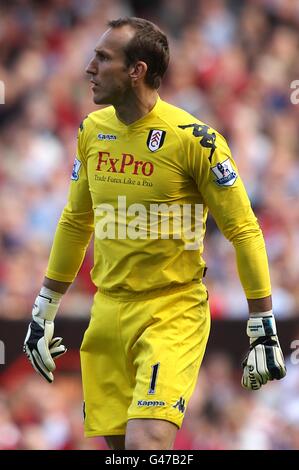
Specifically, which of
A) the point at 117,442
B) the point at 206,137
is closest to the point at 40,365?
the point at 117,442

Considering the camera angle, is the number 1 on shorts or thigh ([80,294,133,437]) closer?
the number 1 on shorts

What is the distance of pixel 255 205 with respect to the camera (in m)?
11.7

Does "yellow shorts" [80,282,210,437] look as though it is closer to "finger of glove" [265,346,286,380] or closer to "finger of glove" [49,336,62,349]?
"finger of glove" [49,336,62,349]

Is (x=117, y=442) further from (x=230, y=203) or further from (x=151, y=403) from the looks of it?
(x=230, y=203)

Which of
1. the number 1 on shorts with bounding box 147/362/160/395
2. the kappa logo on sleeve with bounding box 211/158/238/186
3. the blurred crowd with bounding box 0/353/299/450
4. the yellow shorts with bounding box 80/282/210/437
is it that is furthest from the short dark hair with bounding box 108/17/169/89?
the blurred crowd with bounding box 0/353/299/450

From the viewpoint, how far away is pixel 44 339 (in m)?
6.36

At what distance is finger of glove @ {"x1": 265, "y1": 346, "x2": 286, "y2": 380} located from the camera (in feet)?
19.1

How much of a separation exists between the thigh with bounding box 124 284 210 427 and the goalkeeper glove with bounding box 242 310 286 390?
11.3 inches

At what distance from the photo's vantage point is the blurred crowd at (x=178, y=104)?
10906 mm

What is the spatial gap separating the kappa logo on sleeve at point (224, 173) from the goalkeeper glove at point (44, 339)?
46.0 inches

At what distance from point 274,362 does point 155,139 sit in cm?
122

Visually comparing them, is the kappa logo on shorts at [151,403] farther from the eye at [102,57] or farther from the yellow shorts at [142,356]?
the eye at [102,57]

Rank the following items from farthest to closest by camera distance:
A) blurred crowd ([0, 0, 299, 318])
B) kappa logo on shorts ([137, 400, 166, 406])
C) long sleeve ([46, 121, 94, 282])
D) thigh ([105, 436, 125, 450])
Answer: blurred crowd ([0, 0, 299, 318]), long sleeve ([46, 121, 94, 282]), thigh ([105, 436, 125, 450]), kappa logo on shorts ([137, 400, 166, 406])

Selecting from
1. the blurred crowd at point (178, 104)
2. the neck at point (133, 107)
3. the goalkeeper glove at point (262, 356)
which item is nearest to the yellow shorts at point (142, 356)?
the goalkeeper glove at point (262, 356)
